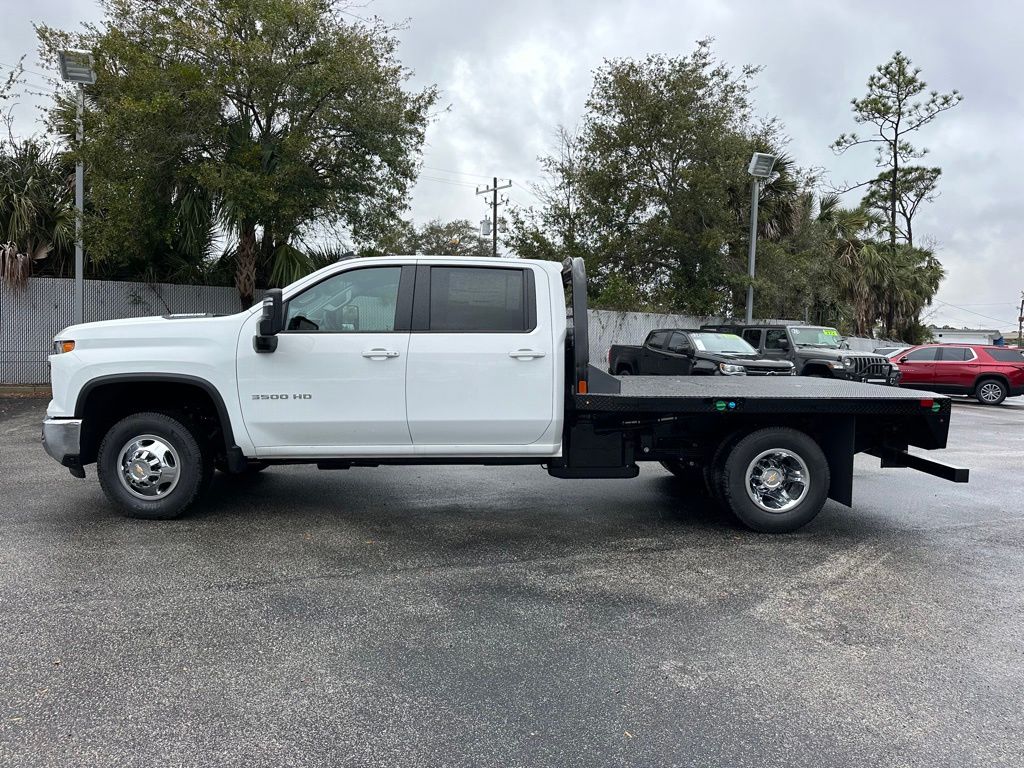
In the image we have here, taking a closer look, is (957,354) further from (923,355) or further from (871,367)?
(871,367)

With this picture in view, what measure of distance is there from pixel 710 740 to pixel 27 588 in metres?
3.81

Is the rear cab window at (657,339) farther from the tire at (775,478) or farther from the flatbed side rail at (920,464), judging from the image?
the tire at (775,478)

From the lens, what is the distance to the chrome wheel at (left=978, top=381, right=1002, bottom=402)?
1931cm

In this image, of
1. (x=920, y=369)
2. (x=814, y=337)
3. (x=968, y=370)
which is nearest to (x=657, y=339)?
(x=814, y=337)

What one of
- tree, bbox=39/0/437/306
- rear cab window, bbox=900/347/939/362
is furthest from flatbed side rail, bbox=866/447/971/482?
rear cab window, bbox=900/347/939/362

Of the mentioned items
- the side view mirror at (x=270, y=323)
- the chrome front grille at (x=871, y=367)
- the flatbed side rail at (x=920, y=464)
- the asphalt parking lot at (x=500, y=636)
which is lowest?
the asphalt parking lot at (x=500, y=636)

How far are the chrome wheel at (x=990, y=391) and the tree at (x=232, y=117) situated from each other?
15.2 m

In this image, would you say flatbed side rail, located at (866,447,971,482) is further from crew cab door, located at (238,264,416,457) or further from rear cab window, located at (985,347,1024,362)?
rear cab window, located at (985,347,1024,362)

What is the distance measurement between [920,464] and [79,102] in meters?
14.4

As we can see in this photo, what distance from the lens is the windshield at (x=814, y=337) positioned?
59.2ft

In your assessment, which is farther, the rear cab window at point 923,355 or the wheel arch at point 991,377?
the rear cab window at point 923,355

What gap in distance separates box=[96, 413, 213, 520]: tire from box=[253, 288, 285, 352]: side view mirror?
3.09 ft

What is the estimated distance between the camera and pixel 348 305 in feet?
18.9

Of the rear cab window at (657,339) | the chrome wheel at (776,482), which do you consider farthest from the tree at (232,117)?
the chrome wheel at (776,482)
